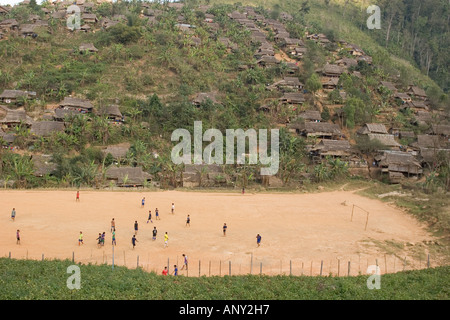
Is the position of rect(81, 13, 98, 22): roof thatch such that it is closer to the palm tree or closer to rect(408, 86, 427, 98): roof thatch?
the palm tree

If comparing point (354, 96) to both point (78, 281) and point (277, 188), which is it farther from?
point (78, 281)

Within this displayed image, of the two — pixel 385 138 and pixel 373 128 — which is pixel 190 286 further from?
pixel 373 128

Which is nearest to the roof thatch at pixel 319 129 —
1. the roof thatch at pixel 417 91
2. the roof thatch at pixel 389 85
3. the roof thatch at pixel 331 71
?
the roof thatch at pixel 331 71

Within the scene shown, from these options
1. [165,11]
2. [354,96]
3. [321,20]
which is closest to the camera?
[354,96]

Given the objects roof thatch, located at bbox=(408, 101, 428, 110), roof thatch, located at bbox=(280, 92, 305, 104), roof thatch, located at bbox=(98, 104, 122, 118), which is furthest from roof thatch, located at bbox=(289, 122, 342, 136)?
roof thatch, located at bbox=(98, 104, 122, 118)

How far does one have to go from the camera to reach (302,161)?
42469 millimetres

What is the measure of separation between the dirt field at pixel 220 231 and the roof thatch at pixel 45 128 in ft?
38.0

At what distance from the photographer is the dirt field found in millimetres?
18906

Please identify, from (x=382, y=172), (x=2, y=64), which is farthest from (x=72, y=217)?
(x=2, y=64)

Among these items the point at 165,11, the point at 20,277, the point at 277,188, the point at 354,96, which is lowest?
the point at 277,188

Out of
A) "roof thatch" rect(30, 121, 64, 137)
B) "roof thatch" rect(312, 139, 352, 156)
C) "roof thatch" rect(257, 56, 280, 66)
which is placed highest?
"roof thatch" rect(257, 56, 280, 66)

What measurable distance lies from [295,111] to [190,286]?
39001 mm

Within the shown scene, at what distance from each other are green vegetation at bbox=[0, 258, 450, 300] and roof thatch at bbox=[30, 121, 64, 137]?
26.2 m
